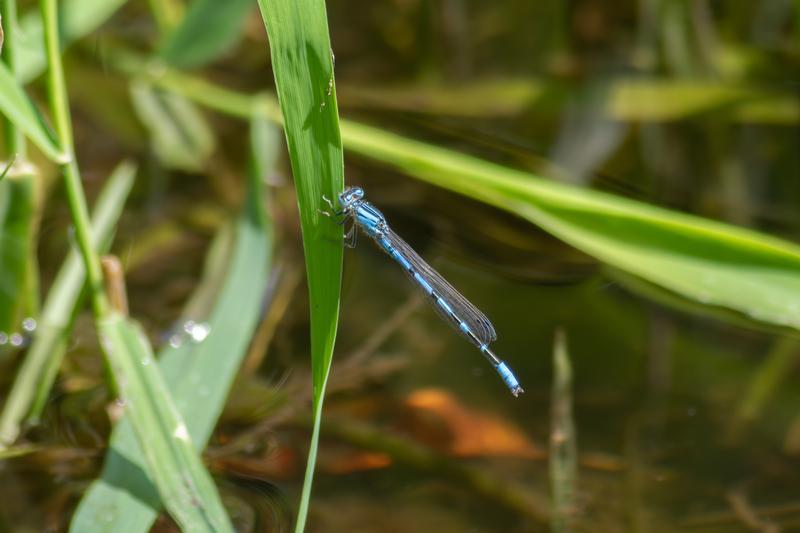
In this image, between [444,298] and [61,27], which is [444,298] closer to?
[444,298]

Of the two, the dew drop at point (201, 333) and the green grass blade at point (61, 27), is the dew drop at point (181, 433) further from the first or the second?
the green grass blade at point (61, 27)

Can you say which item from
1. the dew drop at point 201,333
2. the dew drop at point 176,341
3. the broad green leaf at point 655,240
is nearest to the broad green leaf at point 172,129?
the dew drop at point 176,341

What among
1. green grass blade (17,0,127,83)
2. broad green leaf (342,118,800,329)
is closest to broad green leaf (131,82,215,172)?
green grass blade (17,0,127,83)

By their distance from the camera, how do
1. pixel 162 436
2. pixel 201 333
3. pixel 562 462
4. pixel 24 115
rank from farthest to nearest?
pixel 562 462, pixel 201 333, pixel 162 436, pixel 24 115

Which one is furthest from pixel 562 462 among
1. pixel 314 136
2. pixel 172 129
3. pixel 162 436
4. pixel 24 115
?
pixel 172 129

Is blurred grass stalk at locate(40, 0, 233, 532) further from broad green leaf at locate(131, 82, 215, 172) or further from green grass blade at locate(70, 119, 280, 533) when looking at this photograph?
broad green leaf at locate(131, 82, 215, 172)

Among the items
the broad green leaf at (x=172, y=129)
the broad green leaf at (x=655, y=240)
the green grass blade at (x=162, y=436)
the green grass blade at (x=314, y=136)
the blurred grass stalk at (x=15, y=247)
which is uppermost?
the broad green leaf at (x=172, y=129)
